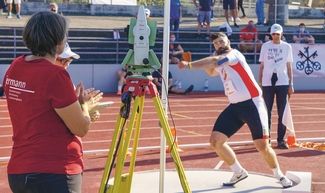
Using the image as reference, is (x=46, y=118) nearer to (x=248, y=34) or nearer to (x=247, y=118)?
(x=247, y=118)

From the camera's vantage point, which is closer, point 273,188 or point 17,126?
point 17,126

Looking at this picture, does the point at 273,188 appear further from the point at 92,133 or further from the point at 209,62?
the point at 92,133

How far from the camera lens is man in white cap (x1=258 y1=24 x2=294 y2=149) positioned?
41.7 feet

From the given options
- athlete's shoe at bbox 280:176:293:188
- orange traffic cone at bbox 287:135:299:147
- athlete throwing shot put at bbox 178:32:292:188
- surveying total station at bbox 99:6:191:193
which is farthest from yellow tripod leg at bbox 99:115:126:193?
orange traffic cone at bbox 287:135:299:147

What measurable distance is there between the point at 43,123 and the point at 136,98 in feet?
7.55

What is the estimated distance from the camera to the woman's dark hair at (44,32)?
444 centimetres

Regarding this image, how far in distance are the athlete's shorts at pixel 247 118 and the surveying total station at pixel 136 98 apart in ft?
8.87

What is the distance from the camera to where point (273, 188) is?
9.55 meters

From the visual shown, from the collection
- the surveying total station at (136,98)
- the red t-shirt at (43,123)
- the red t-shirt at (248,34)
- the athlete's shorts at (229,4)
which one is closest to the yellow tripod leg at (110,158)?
the surveying total station at (136,98)

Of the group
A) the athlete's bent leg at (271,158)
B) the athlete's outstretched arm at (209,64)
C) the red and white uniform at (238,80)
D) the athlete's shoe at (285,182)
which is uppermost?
the athlete's outstretched arm at (209,64)

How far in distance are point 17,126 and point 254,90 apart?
17.4 ft

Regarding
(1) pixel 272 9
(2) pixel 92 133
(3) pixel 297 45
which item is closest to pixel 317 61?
(3) pixel 297 45

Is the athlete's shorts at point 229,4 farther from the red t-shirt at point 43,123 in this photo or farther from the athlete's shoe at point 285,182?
the red t-shirt at point 43,123

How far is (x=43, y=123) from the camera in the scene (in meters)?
4.50
